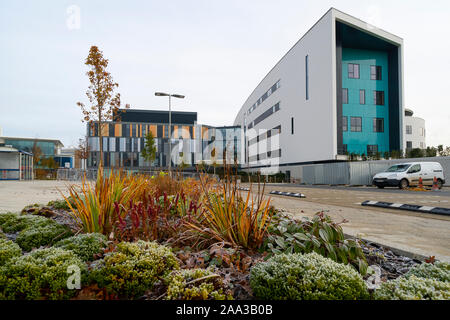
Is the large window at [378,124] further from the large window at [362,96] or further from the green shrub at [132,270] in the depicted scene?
the green shrub at [132,270]

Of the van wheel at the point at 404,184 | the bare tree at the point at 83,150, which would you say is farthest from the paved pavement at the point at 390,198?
the bare tree at the point at 83,150

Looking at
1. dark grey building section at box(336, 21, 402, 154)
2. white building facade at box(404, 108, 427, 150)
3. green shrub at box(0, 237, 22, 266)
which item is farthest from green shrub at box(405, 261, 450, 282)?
white building facade at box(404, 108, 427, 150)

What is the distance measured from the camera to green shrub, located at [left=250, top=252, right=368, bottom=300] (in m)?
1.53

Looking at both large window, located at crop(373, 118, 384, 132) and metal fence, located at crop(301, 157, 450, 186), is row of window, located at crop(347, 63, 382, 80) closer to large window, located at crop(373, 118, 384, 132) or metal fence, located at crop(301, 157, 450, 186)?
large window, located at crop(373, 118, 384, 132)

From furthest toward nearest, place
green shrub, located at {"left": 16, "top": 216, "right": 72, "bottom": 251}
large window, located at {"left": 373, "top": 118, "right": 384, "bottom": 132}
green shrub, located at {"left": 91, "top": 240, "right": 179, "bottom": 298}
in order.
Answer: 1. large window, located at {"left": 373, "top": 118, "right": 384, "bottom": 132}
2. green shrub, located at {"left": 16, "top": 216, "right": 72, "bottom": 251}
3. green shrub, located at {"left": 91, "top": 240, "right": 179, "bottom": 298}

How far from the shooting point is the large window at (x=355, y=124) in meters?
27.6

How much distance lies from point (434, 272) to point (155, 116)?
65069 mm

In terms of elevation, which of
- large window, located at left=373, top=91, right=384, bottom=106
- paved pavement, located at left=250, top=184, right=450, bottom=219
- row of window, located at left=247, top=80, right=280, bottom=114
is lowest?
paved pavement, located at left=250, top=184, right=450, bottom=219

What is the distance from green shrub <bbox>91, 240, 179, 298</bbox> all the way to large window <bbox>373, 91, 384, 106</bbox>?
3277cm

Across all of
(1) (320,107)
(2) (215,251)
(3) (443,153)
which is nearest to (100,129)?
(2) (215,251)

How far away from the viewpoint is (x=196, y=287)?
160 cm

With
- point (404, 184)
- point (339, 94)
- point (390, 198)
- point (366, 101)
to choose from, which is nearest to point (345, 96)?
point (366, 101)

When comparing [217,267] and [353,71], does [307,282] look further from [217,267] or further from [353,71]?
[353,71]

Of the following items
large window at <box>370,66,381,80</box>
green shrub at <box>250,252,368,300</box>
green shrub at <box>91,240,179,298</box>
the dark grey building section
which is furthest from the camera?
large window at <box>370,66,381,80</box>
